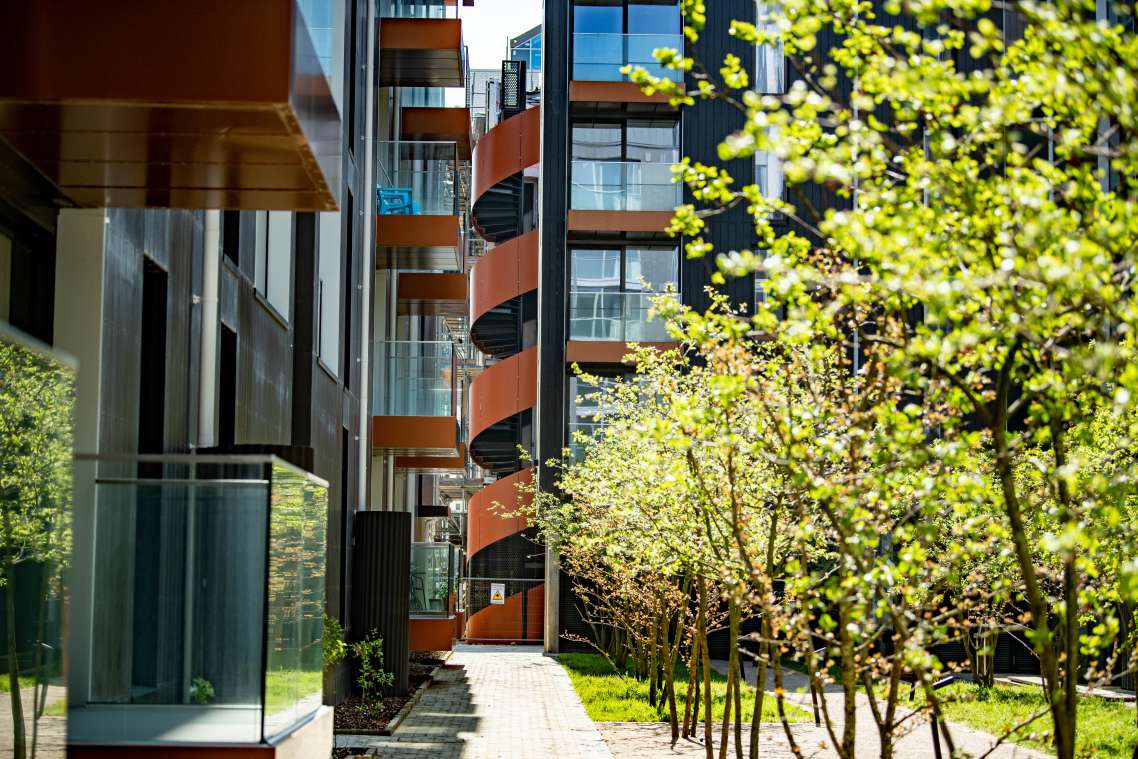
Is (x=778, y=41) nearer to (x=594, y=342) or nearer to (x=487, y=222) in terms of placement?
(x=594, y=342)

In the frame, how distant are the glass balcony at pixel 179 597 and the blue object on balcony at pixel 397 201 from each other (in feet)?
64.5

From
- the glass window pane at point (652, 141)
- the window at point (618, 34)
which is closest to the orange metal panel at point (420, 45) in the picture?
the window at point (618, 34)

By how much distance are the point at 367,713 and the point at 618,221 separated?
20.3 metres

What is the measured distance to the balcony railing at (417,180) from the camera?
28656 mm

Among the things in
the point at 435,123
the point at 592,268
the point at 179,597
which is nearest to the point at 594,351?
the point at 592,268

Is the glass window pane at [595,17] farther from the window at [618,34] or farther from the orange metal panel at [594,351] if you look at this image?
the orange metal panel at [594,351]

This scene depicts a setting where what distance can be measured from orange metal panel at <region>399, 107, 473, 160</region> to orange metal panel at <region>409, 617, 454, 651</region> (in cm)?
1116

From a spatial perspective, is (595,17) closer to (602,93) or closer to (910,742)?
(602,93)

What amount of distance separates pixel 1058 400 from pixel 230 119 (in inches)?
173

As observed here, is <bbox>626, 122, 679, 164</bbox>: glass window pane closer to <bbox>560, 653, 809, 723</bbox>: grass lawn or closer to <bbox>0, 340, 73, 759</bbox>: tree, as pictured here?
<bbox>560, 653, 809, 723</bbox>: grass lawn

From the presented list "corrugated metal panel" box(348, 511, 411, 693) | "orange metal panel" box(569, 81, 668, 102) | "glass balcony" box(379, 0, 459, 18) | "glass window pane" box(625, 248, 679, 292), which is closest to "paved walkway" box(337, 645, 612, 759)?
"corrugated metal panel" box(348, 511, 411, 693)

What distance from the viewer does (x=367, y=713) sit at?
68.3ft

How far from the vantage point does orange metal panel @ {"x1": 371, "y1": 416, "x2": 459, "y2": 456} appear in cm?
2703

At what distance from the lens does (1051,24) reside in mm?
5070
